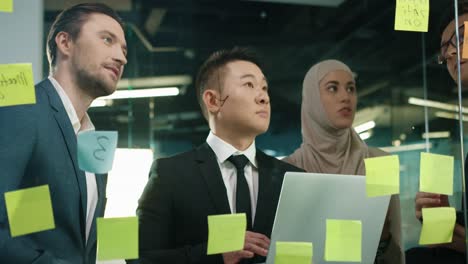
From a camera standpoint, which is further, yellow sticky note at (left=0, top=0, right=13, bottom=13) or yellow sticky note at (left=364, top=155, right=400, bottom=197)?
yellow sticky note at (left=364, top=155, right=400, bottom=197)

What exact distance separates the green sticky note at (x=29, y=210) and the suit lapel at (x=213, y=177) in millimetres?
469

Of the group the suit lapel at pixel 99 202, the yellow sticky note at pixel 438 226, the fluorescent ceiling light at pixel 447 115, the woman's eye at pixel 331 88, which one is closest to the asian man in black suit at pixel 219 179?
the suit lapel at pixel 99 202

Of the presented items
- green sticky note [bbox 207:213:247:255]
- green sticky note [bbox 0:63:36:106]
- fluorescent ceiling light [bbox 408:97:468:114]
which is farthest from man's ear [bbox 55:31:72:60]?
fluorescent ceiling light [bbox 408:97:468:114]

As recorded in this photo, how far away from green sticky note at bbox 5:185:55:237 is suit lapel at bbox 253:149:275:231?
61cm

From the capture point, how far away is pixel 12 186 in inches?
60.6

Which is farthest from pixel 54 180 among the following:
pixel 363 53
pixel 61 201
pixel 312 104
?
pixel 363 53

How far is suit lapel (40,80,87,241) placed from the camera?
1.62 m

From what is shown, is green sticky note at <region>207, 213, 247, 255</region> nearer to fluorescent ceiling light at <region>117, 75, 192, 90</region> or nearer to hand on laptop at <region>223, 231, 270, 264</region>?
hand on laptop at <region>223, 231, 270, 264</region>

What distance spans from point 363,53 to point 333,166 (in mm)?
405

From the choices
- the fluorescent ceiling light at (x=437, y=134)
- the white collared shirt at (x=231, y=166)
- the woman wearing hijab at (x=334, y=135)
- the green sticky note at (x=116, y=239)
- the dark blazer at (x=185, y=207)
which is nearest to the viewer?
the green sticky note at (x=116, y=239)

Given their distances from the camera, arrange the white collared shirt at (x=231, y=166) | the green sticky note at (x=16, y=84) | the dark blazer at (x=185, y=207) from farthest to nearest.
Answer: the white collared shirt at (x=231, y=166)
the dark blazer at (x=185, y=207)
the green sticky note at (x=16, y=84)

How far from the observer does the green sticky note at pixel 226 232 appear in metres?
1.72

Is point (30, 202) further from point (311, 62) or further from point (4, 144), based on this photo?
point (311, 62)

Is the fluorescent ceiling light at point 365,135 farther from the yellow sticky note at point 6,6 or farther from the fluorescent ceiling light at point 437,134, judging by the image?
the yellow sticky note at point 6,6
